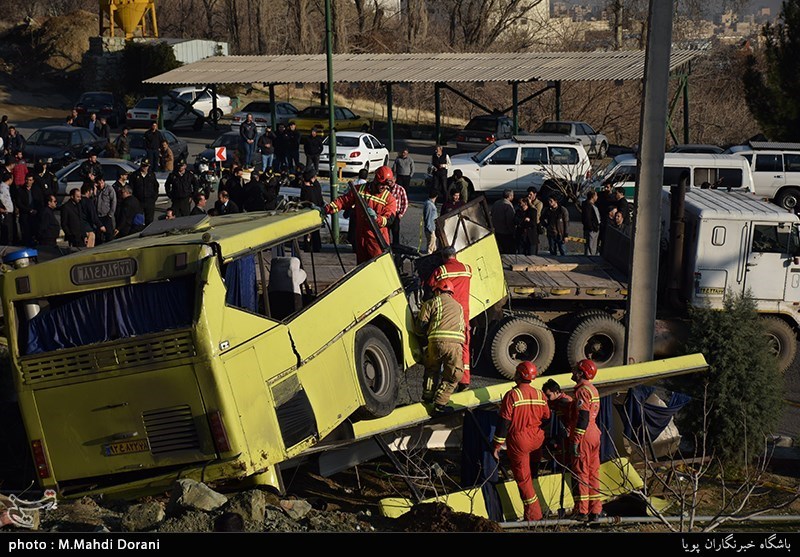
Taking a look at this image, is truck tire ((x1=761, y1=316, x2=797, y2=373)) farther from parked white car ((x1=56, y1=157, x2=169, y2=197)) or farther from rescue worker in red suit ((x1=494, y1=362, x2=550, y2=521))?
parked white car ((x1=56, y1=157, x2=169, y2=197))

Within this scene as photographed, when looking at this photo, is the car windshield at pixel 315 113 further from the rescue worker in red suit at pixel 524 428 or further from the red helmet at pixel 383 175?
the rescue worker in red suit at pixel 524 428

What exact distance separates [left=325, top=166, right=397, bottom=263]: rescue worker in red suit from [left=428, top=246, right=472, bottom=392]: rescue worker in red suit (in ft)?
2.36

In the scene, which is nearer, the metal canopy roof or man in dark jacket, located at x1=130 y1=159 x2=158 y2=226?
man in dark jacket, located at x1=130 y1=159 x2=158 y2=226

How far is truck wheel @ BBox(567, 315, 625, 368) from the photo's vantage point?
46.5 feet

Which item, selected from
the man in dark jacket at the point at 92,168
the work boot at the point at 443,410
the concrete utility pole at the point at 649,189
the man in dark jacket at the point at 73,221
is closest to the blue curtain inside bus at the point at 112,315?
the work boot at the point at 443,410

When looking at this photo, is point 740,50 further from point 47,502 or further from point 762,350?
point 47,502

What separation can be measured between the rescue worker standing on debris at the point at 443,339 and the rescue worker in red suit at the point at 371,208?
3.40 ft

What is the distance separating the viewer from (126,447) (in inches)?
337

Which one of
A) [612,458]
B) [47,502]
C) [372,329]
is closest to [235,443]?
[47,502]

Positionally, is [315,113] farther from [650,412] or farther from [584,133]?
[650,412]

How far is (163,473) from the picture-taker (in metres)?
8.68

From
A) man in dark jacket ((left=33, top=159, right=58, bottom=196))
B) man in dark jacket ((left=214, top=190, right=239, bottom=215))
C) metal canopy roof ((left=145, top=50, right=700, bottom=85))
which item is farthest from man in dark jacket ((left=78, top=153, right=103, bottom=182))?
metal canopy roof ((left=145, top=50, right=700, bottom=85))

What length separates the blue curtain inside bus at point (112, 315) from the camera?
8.44m

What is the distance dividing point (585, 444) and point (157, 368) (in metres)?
3.92
